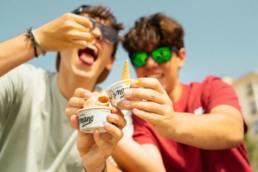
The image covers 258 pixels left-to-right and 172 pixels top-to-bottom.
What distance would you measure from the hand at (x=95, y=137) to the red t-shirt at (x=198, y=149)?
3.43ft

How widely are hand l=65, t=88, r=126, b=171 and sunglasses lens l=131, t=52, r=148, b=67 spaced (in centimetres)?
168

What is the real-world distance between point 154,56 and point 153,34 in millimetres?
321

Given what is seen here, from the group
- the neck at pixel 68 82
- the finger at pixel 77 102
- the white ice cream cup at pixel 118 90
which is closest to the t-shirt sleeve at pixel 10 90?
the neck at pixel 68 82

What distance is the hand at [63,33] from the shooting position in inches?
104

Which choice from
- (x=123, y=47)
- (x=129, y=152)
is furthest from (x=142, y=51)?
(x=129, y=152)

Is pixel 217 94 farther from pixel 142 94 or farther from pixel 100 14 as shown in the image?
pixel 100 14

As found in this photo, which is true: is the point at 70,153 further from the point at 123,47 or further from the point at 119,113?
the point at 123,47

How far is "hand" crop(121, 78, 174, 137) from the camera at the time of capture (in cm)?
220

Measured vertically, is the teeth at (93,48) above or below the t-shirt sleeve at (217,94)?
above

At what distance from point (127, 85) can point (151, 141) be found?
154cm

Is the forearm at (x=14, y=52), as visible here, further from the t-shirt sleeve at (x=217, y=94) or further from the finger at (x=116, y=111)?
the t-shirt sleeve at (x=217, y=94)

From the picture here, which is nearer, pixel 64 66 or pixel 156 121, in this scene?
pixel 156 121

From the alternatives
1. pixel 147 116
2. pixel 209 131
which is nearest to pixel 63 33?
pixel 147 116

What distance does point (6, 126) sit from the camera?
3408mm
